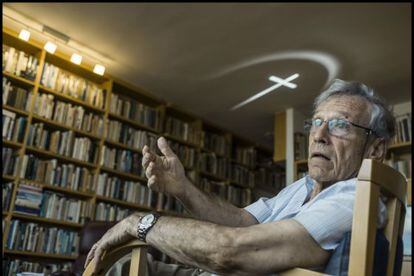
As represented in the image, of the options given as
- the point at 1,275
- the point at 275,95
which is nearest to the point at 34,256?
the point at 1,275

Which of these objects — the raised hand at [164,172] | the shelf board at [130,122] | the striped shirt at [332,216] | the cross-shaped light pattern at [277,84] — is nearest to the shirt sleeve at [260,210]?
the raised hand at [164,172]

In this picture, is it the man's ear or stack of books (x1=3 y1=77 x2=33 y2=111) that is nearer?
the man's ear

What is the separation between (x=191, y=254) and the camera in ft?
2.43

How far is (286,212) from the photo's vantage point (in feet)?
3.48

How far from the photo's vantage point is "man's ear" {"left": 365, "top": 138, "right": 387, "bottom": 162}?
1062mm

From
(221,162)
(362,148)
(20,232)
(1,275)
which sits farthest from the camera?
(221,162)

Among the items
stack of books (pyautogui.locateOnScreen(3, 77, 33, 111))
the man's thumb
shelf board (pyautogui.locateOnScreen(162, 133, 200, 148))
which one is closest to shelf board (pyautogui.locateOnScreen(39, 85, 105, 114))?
stack of books (pyautogui.locateOnScreen(3, 77, 33, 111))

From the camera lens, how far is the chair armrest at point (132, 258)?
802mm

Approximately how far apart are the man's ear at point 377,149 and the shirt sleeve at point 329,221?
1.13ft

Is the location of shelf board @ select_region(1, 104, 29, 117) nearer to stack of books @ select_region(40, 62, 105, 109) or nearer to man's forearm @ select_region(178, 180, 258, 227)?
stack of books @ select_region(40, 62, 105, 109)

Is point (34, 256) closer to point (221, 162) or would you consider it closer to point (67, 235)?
point (67, 235)

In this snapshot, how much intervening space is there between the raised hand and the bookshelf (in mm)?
1875

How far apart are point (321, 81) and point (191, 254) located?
10.3 ft

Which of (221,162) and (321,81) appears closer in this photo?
(321,81)
